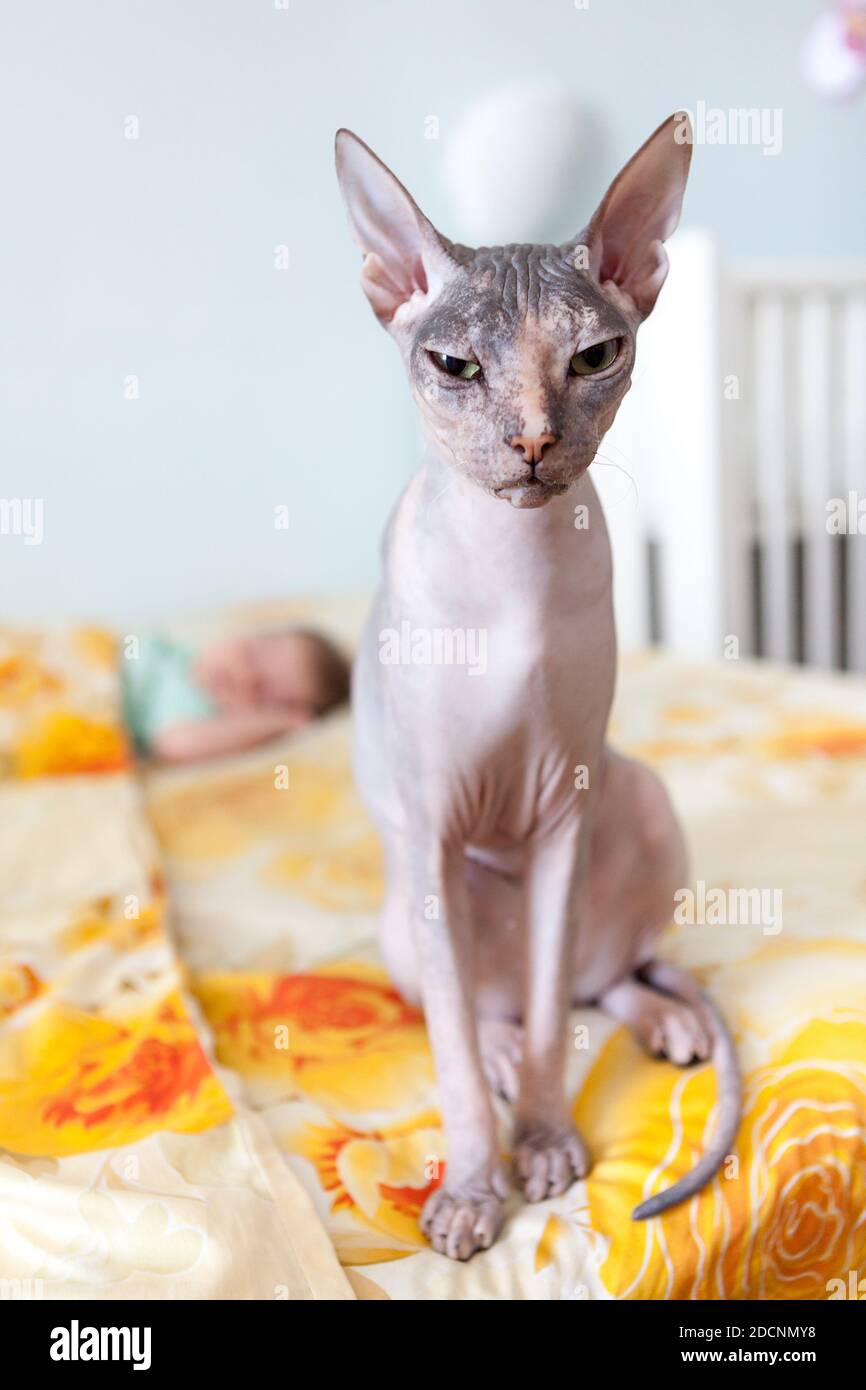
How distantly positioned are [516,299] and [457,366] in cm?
5

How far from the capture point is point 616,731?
5.71ft

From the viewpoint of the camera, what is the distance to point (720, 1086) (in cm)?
82

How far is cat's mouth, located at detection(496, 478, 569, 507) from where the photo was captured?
0.63 m

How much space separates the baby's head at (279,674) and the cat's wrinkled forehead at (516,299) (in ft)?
4.51

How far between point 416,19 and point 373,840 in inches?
70.4

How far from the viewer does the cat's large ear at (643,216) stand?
672 millimetres

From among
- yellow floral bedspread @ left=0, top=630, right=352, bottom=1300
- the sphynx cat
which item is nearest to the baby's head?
yellow floral bedspread @ left=0, top=630, right=352, bottom=1300

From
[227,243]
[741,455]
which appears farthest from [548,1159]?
[227,243]

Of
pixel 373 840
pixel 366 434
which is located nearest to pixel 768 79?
pixel 366 434

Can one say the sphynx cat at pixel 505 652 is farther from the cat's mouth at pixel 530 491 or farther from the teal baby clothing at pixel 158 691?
the teal baby clothing at pixel 158 691

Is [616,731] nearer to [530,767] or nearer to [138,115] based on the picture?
[530,767]

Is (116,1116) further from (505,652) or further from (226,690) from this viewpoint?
(226,690)

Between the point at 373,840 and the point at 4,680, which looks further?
the point at 4,680

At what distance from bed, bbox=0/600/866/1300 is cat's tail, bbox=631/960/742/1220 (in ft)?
0.03
